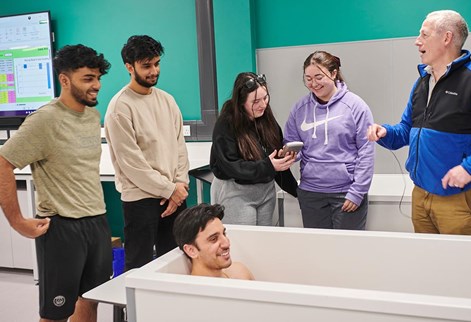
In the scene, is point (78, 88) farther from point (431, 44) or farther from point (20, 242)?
point (20, 242)

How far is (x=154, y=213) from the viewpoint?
2541 millimetres

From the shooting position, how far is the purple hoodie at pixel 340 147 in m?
2.54

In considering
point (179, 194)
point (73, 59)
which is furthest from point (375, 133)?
point (73, 59)

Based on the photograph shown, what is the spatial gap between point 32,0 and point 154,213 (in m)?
2.99

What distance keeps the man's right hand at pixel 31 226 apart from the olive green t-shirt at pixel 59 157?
65 millimetres

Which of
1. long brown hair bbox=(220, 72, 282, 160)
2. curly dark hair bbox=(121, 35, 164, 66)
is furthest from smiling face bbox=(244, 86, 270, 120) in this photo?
curly dark hair bbox=(121, 35, 164, 66)

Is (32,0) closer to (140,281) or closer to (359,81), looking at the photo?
(359,81)

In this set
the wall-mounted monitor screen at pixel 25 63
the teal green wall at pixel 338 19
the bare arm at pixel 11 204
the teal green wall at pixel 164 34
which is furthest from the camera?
→ the wall-mounted monitor screen at pixel 25 63

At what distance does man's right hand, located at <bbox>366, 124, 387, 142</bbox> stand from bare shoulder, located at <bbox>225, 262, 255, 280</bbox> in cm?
77

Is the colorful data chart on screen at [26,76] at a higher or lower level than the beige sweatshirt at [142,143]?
higher

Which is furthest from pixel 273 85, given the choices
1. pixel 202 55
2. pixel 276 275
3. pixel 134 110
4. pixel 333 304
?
pixel 333 304

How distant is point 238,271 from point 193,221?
28 cm

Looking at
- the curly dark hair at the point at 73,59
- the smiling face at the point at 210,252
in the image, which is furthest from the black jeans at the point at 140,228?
the curly dark hair at the point at 73,59

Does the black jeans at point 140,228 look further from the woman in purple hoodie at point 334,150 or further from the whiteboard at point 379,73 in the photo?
the whiteboard at point 379,73
